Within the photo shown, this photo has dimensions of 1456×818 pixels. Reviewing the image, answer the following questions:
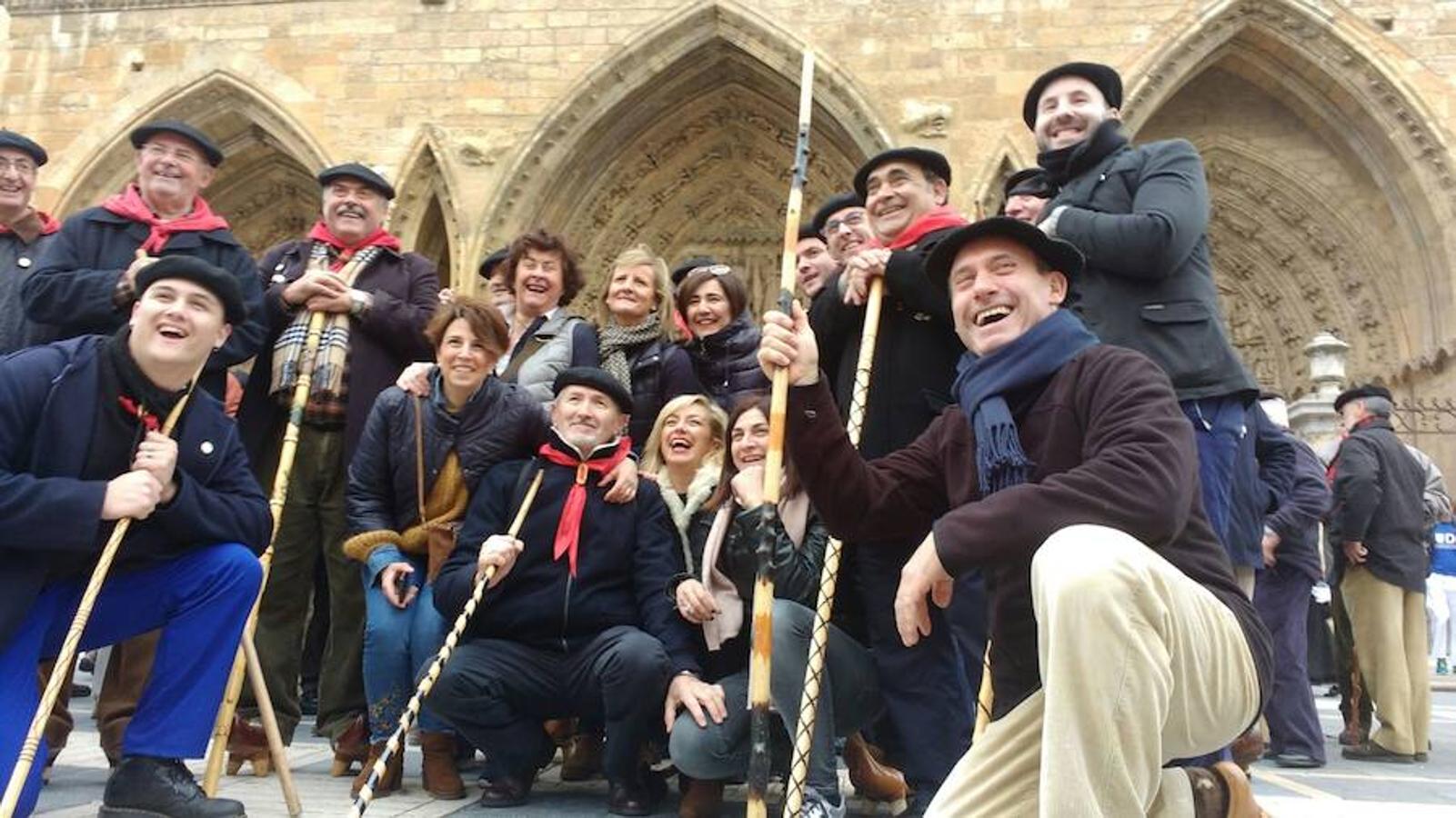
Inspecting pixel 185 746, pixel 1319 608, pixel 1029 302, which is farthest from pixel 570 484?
pixel 1319 608

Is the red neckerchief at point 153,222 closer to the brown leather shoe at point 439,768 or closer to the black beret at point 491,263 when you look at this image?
the black beret at point 491,263

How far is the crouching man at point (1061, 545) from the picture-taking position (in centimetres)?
162

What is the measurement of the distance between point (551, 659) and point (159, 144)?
226 centimetres

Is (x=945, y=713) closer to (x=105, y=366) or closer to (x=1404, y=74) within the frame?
(x=105, y=366)

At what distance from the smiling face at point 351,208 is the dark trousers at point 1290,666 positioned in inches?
157

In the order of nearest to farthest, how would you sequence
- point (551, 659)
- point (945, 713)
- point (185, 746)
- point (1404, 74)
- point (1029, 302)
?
point (1029, 302), point (185, 746), point (945, 713), point (551, 659), point (1404, 74)

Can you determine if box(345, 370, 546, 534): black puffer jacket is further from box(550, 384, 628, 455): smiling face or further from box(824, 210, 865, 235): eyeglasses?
box(824, 210, 865, 235): eyeglasses

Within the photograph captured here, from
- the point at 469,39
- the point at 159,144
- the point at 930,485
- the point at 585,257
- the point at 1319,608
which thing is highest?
the point at 469,39

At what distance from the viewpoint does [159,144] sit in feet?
12.3

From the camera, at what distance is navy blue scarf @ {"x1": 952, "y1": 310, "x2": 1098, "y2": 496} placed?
1987 mm

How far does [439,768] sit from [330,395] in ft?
Answer: 4.71

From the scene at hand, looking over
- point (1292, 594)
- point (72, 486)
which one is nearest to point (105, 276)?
point (72, 486)

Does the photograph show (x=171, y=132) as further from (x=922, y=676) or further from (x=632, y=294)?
(x=922, y=676)

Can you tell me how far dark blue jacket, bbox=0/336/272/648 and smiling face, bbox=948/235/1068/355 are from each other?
197 centimetres
